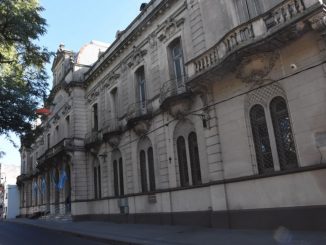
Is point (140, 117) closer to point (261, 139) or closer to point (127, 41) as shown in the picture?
point (127, 41)

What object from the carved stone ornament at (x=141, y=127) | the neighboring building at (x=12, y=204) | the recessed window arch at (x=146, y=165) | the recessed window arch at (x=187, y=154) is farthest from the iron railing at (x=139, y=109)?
the neighboring building at (x=12, y=204)

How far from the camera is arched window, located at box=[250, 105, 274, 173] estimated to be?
42.5 ft

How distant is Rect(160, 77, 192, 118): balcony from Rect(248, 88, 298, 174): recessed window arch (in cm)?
388

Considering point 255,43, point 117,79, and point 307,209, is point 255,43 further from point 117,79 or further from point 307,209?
point 117,79

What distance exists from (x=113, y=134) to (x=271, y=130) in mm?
13102

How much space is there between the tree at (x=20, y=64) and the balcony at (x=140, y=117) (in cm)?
565

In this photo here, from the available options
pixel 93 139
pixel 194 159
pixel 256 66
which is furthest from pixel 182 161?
pixel 93 139

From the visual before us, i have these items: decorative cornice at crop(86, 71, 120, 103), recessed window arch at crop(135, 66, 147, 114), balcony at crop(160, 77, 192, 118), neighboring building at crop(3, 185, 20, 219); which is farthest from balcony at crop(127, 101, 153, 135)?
neighboring building at crop(3, 185, 20, 219)

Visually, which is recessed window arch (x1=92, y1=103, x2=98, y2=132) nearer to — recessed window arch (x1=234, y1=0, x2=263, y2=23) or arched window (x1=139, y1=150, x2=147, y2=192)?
arched window (x1=139, y1=150, x2=147, y2=192)

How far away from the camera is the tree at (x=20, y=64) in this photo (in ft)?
47.9

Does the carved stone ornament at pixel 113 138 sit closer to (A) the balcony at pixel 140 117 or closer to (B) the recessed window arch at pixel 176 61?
(A) the balcony at pixel 140 117

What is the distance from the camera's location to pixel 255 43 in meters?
12.2

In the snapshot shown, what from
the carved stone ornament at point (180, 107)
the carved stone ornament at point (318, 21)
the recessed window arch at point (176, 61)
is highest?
the recessed window arch at point (176, 61)

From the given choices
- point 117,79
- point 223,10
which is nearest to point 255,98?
point 223,10
